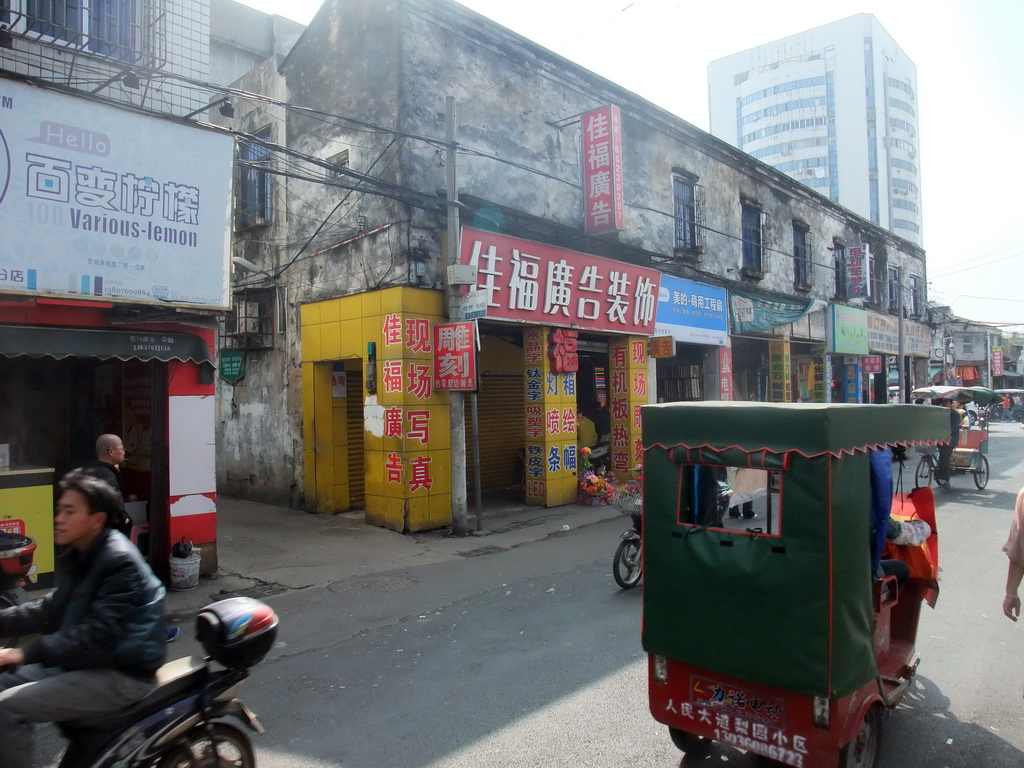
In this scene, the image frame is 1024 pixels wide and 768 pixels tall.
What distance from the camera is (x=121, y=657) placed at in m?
3.02

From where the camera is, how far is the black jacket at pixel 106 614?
9.77 feet

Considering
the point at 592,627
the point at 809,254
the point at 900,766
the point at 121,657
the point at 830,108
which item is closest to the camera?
the point at 121,657

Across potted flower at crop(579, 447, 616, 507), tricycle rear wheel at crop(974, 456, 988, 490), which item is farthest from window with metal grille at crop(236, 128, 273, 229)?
tricycle rear wheel at crop(974, 456, 988, 490)

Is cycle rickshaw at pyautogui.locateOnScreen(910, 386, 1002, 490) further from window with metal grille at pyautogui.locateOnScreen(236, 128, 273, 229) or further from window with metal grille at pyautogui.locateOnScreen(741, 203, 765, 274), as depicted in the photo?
window with metal grille at pyautogui.locateOnScreen(236, 128, 273, 229)

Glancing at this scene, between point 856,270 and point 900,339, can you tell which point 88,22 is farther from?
point 900,339

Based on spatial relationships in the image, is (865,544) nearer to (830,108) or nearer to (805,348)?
(805,348)

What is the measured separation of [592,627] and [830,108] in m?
92.3

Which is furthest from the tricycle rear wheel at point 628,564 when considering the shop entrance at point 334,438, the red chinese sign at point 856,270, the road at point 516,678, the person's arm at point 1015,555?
the red chinese sign at point 856,270

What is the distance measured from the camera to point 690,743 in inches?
150

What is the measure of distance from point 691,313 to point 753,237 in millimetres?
4863

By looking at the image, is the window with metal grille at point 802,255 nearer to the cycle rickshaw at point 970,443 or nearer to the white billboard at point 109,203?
the cycle rickshaw at point 970,443

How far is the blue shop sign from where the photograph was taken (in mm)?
15836

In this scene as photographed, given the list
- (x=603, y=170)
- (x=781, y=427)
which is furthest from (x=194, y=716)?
(x=603, y=170)

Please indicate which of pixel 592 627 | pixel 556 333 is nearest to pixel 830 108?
pixel 556 333
